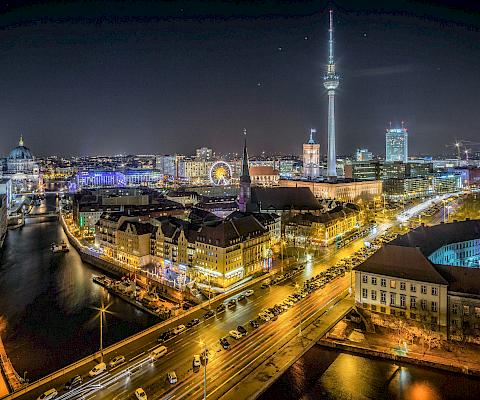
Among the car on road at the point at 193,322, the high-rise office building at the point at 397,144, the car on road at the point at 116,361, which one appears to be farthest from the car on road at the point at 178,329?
the high-rise office building at the point at 397,144

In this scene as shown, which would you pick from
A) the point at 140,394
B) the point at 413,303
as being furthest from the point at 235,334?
the point at 413,303

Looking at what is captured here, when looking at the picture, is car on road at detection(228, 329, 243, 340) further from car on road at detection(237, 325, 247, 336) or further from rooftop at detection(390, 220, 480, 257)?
rooftop at detection(390, 220, 480, 257)

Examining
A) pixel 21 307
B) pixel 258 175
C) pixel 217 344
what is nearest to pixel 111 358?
pixel 217 344

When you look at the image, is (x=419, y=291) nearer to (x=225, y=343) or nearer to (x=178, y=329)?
(x=225, y=343)

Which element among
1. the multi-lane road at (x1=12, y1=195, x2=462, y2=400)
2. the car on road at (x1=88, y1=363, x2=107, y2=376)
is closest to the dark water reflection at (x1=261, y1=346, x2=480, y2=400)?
the multi-lane road at (x1=12, y1=195, x2=462, y2=400)

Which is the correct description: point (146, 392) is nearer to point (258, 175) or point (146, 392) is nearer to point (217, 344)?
point (217, 344)

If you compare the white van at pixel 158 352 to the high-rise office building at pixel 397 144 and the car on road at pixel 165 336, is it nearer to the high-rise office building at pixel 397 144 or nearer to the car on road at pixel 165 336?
the car on road at pixel 165 336
